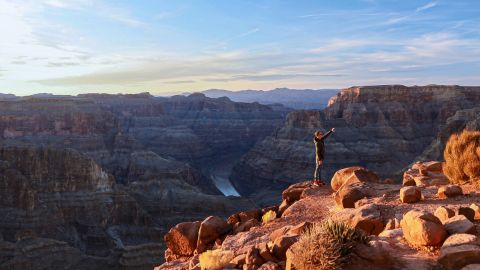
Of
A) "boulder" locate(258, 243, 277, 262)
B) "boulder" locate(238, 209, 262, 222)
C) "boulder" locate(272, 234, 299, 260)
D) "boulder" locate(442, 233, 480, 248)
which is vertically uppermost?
"boulder" locate(442, 233, 480, 248)

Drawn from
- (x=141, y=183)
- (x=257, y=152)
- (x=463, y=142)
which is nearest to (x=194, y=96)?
(x=257, y=152)

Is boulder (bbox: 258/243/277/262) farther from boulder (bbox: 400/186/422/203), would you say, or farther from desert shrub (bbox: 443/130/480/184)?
desert shrub (bbox: 443/130/480/184)

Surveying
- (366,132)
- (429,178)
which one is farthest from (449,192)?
(366,132)

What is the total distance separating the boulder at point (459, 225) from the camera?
8281 mm

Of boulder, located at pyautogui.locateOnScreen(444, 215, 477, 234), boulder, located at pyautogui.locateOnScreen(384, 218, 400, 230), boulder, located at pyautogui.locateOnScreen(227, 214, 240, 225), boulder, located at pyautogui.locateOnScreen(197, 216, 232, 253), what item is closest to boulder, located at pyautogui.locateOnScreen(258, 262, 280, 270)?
boulder, located at pyautogui.locateOnScreen(384, 218, 400, 230)

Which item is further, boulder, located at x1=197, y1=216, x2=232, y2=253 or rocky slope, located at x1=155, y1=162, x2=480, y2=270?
boulder, located at x1=197, y1=216, x2=232, y2=253

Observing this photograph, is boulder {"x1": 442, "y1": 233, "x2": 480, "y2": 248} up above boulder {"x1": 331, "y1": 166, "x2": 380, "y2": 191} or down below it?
above

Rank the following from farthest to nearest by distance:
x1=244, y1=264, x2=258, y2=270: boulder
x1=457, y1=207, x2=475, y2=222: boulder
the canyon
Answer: the canyon, x1=457, y1=207, x2=475, y2=222: boulder, x1=244, y1=264, x2=258, y2=270: boulder

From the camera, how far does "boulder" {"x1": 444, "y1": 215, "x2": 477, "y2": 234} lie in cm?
828

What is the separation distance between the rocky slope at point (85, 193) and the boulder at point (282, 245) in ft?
119

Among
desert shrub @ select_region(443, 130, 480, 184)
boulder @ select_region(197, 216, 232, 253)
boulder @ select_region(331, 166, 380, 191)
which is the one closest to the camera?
boulder @ select_region(197, 216, 232, 253)

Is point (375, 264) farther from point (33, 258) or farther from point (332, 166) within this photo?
point (332, 166)

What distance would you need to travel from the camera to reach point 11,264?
40062 mm

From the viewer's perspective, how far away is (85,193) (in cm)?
5769
